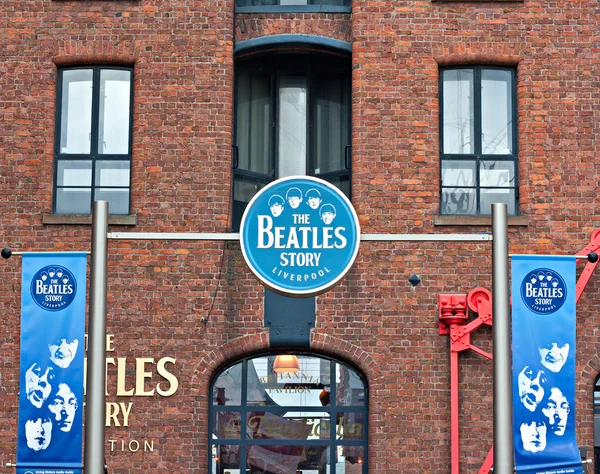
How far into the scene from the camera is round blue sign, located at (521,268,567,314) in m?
15.0

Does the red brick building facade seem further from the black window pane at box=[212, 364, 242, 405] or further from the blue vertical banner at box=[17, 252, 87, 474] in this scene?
the blue vertical banner at box=[17, 252, 87, 474]

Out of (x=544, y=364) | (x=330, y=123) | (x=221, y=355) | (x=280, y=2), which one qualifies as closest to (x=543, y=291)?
(x=544, y=364)

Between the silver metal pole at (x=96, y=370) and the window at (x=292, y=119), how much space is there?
→ 19.5ft

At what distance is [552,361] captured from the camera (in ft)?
52.7

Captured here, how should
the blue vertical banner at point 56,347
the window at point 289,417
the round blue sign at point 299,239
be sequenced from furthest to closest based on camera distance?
the window at point 289,417 → the round blue sign at point 299,239 → the blue vertical banner at point 56,347

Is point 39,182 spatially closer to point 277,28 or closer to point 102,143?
point 102,143

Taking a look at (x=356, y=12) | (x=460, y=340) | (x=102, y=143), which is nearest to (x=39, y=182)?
(x=102, y=143)

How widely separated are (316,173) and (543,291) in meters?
5.13

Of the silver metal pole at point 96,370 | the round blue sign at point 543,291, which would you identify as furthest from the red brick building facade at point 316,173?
the silver metal pole at point 96,370

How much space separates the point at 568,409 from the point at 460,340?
6.70 feet

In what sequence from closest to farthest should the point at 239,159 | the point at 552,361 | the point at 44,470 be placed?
the point at 44,470 < the point at 552,361 < the point at 239,159

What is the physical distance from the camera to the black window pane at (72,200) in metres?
18.6

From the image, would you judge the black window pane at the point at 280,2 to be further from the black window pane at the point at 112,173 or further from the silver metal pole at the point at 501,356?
the silver metal pole at the point at 501,356

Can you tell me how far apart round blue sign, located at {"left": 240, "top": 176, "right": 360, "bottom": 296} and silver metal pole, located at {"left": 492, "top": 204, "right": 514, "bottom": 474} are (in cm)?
230
